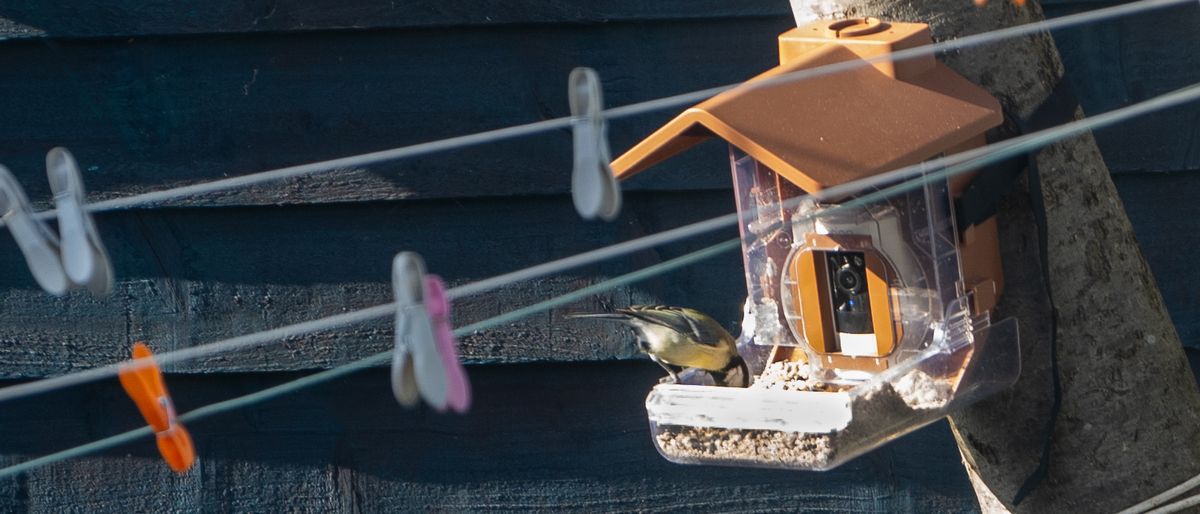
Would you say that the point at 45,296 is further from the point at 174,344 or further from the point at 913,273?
the point at 913,273

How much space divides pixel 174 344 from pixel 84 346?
13 centimetres

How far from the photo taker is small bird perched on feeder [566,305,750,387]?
114 cm

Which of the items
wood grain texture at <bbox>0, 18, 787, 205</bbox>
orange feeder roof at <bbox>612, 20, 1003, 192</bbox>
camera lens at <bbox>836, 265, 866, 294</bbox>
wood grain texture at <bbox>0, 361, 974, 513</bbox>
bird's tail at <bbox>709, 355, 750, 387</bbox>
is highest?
wood grain texture at <bbox>0, 18, 787, 205</bbox>

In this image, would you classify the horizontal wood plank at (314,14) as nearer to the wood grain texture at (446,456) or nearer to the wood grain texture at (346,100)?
the wood grain texture at (346,100)

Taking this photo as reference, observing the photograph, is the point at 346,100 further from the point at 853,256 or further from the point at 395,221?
the point at 853,256

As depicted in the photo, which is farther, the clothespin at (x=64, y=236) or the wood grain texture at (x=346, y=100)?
the wood grain texture at (x=346, y=100)

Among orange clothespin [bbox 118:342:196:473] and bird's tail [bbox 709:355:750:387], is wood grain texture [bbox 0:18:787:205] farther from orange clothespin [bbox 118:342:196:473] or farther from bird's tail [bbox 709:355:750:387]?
orange clothespin [bbox 118:342:196:473]

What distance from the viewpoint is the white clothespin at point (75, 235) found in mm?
701

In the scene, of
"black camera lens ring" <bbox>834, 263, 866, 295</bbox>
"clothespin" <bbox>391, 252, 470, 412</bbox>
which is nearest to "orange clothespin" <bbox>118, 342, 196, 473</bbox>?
"clothespin" <bbox>391, 252, 470, 412</bbox>

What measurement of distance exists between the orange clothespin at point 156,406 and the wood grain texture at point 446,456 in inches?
33.2

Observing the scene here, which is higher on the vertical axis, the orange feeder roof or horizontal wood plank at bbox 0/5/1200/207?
horizontal wood plank at bbox 0/5/1200/207

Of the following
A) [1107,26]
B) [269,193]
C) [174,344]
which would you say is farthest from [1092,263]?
[174,344]

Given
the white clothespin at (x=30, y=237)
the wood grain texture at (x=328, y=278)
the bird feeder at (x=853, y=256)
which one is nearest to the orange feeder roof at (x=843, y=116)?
the bird feeder at (x=853, y=256)

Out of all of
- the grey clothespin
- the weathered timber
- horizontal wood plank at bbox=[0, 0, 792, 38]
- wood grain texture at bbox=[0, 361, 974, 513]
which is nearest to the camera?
the grey clothespin
